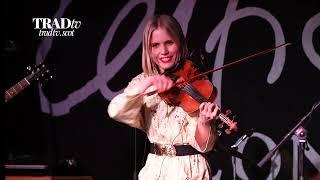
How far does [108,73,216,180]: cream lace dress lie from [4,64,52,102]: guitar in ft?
5.51

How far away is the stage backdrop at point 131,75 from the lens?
3727mm

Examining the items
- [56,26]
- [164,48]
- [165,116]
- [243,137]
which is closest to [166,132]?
[165,116]

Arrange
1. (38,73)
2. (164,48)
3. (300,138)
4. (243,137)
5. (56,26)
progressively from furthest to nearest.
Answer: (56,26) < (38,73) < (243,137) < (300,138) < (164,48)

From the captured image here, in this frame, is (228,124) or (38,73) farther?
(38,73)

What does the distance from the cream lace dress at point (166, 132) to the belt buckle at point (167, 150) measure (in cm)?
1

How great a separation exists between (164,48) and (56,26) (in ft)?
6.57

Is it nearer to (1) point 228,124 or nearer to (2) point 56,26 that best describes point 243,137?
(1) point 228,124

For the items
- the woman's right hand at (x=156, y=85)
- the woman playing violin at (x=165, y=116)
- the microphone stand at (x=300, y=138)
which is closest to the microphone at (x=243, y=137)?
the microphone stand at (x=300, y=138)

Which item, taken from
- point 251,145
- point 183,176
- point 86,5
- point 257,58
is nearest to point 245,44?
point 257,58

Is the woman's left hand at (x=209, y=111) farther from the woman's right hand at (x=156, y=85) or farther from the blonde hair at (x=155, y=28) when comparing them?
the blonde hair at (x=155, y=28)

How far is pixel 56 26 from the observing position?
13.6 feet

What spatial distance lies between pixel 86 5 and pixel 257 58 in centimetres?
134

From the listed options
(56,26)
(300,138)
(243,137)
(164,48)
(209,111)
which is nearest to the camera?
(209,111)

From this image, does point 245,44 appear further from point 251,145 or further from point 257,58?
point 251,145
